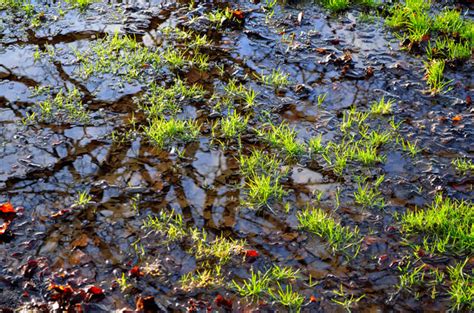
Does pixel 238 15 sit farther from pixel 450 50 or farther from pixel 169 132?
pixel 450 50

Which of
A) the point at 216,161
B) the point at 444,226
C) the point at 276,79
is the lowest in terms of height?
the point at 216,161

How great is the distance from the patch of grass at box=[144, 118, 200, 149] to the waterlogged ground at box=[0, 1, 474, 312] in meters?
0.02

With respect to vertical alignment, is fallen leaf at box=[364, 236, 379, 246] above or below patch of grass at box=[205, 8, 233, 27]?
below

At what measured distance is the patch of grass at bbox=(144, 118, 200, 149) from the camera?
14.7 feet

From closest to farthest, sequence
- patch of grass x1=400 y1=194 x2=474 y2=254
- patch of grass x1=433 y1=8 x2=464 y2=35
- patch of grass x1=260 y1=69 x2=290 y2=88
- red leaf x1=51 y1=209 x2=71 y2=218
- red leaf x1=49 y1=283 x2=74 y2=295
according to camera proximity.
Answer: red leaf x1=49 y1=283 x2=74 y2=295 → patch of grass x1=400 y1=194 x2=474 y2=254 → red leaf x1=51 y1=209 x2=71 y2=218 → patch of grass x1=260 y1=69 x2=290 y2=88 → patch of grass x1=433 y1=8 x2=464 y2=35

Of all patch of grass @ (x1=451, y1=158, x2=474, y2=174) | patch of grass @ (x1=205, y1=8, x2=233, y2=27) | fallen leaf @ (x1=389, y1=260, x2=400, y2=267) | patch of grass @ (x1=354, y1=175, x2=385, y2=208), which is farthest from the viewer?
patch of grass @ (x1=205, y1=8, x2=233, y2=27)

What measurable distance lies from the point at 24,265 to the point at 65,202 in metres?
0.61

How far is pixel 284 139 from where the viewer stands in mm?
4445

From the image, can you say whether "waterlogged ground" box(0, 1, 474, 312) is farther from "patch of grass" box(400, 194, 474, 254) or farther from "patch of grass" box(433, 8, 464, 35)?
"patch of grass" box(433, 8, 464, 35)

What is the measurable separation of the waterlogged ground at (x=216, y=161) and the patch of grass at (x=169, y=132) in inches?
0.7

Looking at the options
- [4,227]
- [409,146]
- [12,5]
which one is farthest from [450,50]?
[12,5]

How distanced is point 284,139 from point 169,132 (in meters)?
0.96

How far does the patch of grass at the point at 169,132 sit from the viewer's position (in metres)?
4.47

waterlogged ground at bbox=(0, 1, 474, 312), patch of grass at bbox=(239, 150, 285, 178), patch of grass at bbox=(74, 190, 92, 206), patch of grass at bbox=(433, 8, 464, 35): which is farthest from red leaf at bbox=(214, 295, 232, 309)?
patch of grass at bbox=(433, 8, 464, 35)
